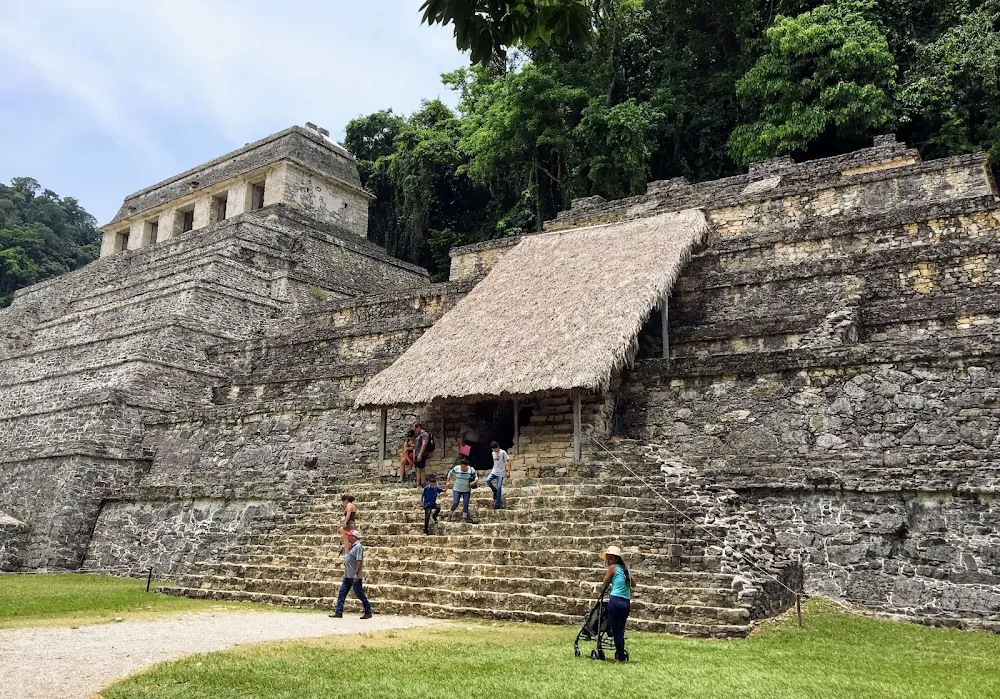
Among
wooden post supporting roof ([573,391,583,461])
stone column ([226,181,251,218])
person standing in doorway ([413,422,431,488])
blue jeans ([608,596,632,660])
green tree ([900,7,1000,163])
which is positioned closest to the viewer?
blue jeans ([608,596,632,660])

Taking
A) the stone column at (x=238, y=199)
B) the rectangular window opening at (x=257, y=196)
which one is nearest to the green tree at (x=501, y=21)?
the stone column at (x=238, y=199)

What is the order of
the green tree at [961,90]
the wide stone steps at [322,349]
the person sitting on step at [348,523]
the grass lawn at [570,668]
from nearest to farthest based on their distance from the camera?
1. the grass lawn at [570,668]
2. the person sitting on step at [348,523]
3. the wide stone steps at [322,349]
4. the green tree at [961,90]

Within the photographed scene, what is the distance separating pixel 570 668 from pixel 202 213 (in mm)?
19199

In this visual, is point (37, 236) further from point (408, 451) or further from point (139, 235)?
point (408, 451)

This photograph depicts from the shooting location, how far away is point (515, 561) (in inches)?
310

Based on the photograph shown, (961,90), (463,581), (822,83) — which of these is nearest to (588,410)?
(463,581)

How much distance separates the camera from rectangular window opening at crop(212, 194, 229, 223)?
21.6 metres

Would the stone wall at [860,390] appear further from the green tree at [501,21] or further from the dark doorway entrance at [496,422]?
the green tree at [501,21]

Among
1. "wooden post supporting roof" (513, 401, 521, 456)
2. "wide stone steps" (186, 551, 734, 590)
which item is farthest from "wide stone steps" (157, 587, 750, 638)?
"wooden post supporting roof" (513, 401, 521, 456)

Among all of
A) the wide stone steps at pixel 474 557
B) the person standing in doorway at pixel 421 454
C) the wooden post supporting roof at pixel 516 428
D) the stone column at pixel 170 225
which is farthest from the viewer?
the stone column at pixel 170 225

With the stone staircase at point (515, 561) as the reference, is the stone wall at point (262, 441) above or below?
above

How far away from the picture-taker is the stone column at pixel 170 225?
22109 mm

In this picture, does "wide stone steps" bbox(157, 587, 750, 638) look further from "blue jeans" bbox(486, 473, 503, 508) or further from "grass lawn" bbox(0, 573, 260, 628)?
"blue jeans" bbox(486, 473, 503, 508)

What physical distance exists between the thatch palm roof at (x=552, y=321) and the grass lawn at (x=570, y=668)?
3454 millimetres
